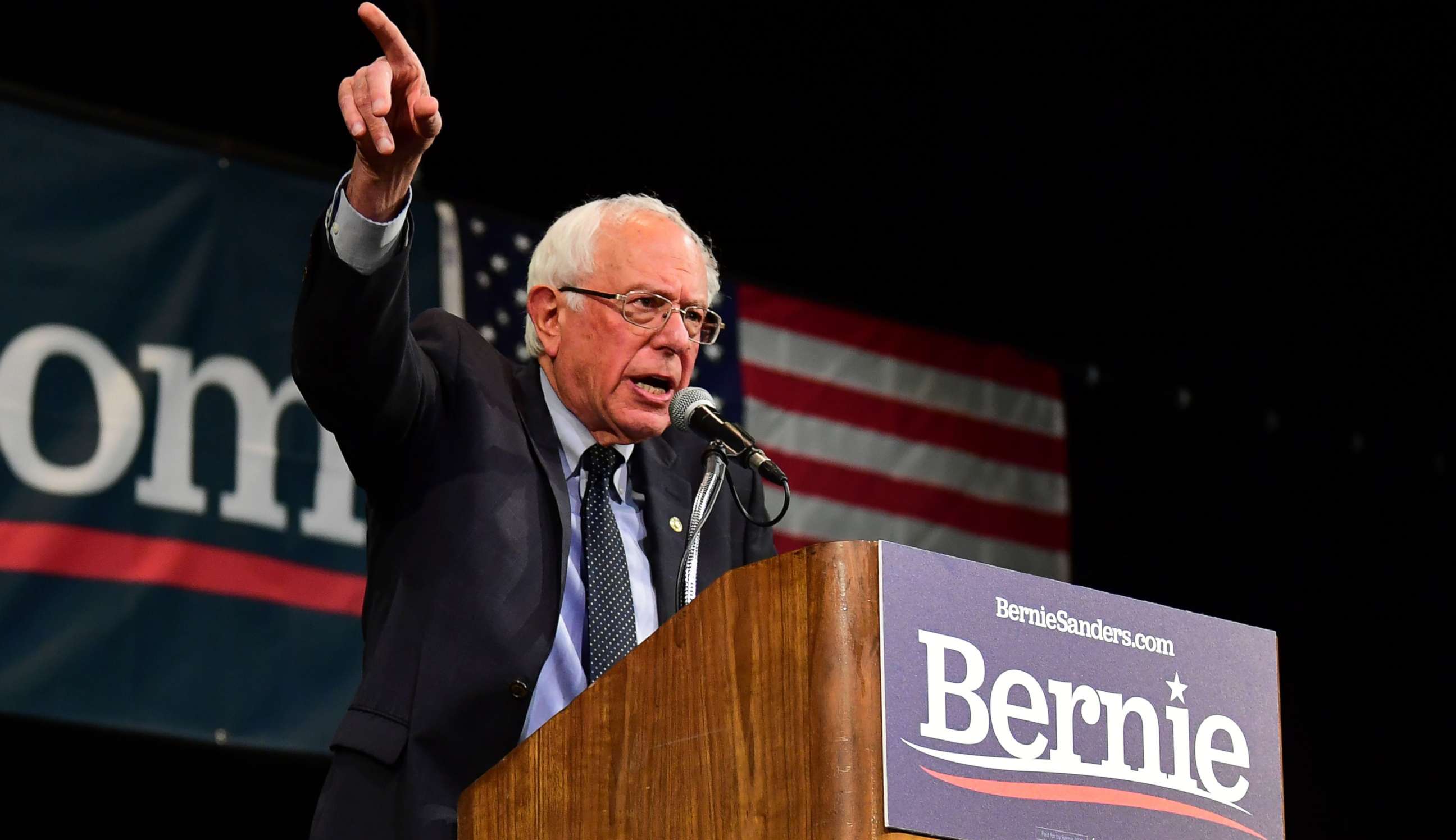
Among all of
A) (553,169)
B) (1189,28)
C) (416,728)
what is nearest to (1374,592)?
(1189,28)

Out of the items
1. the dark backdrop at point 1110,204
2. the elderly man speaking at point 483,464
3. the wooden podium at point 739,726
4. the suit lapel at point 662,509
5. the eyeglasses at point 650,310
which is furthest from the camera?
the dark backdrop at point 1110,204

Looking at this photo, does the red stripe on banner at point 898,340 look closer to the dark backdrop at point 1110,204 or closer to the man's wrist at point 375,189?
the dark backdrop at point 1110,204

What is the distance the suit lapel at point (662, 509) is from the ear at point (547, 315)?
6.7 inches

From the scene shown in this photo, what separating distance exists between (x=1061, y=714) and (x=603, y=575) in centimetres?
62

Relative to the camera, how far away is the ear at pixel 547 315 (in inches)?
90.0

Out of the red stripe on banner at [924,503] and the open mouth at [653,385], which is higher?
the red stripe on banner at [924,503]

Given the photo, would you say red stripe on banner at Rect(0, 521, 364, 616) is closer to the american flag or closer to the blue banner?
the blue banner

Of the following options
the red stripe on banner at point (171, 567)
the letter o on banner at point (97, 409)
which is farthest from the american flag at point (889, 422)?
the letter o on banner at point (97, 409)

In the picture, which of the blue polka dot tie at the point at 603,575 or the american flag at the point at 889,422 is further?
the american flag at the point at 889,422

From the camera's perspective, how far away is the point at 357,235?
1.84 meters

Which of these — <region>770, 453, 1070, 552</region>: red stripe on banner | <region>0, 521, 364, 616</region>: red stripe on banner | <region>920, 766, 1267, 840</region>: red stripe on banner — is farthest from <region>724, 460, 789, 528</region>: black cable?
<region>770, 453, 1070, 552</region>: red stripe on banner

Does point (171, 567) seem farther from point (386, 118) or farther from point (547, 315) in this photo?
point (386, 118)

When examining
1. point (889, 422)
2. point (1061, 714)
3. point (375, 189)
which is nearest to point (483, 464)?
point (375, 189)

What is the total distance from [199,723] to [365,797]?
186 centimetres
